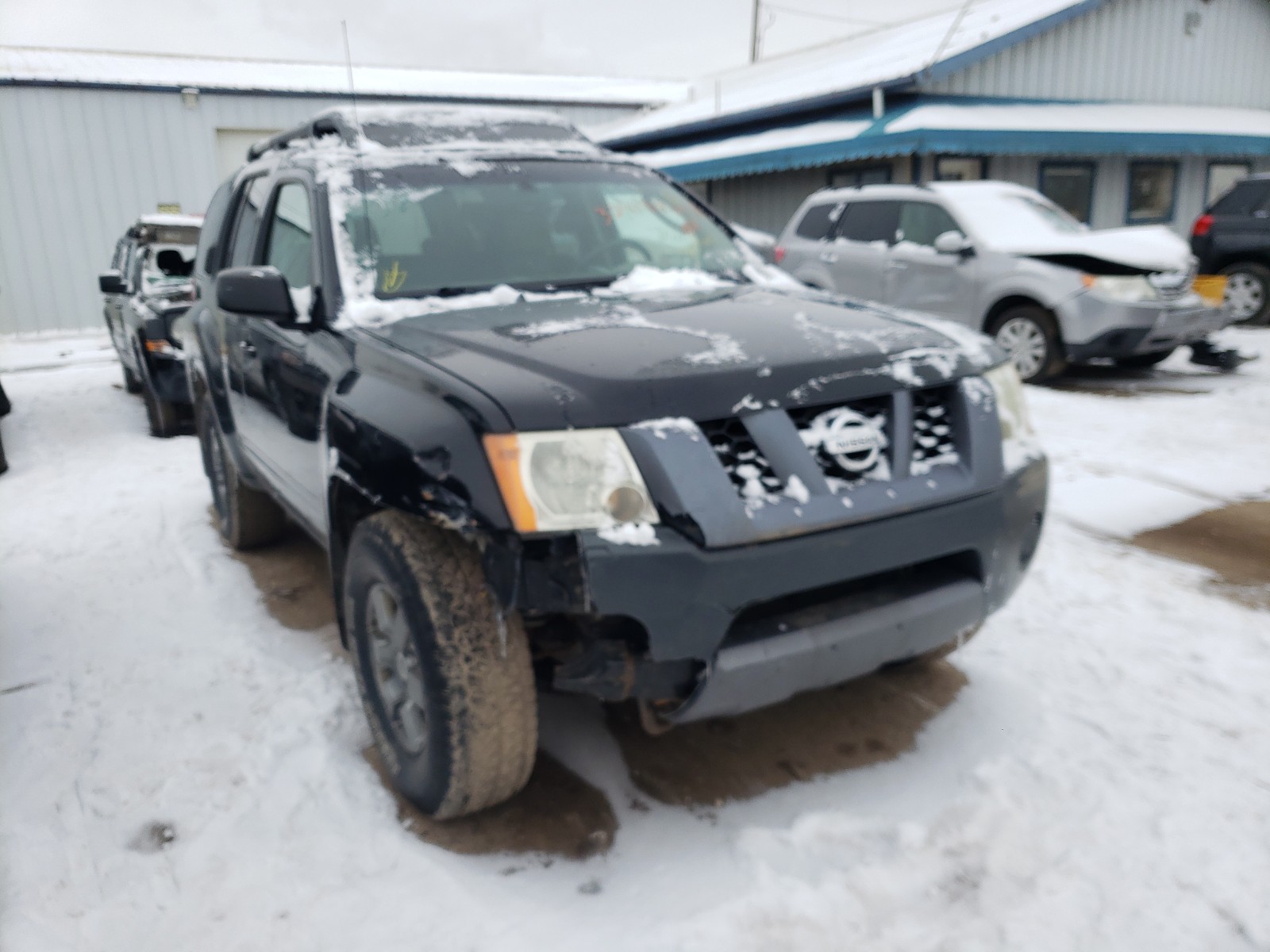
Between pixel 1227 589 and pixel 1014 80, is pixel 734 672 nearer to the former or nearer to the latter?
pixel 1227 589

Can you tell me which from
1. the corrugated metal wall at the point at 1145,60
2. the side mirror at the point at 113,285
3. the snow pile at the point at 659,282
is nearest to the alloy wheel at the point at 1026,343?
the snow pile at the point at 659,282

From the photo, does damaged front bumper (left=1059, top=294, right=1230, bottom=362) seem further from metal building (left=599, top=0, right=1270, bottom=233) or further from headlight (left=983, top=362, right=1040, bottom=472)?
headlight (left=983, top=362, right=1040, bottom=472)

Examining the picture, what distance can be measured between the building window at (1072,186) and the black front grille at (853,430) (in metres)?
14.5

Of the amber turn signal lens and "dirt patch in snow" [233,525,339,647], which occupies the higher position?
the amber turn signal lens

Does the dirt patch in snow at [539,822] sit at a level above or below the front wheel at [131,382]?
below

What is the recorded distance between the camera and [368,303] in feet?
9.00

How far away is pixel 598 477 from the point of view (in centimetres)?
196

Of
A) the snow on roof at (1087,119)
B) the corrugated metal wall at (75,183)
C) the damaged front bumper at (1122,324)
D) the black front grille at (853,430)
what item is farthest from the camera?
the corrugated metal wall at (75,183)

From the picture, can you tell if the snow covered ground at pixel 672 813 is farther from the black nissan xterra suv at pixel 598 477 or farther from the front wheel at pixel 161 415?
the front wheel at pixel 161 415

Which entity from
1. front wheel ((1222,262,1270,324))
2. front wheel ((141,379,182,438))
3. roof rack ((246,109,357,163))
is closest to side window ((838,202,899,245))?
front wheel ((1222,262,1270,324))

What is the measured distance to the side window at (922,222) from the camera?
8602 mm

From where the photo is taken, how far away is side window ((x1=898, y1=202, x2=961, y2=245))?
860 cm

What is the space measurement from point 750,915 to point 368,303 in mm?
1940

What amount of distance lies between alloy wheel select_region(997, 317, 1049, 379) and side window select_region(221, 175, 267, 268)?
6405 mm
